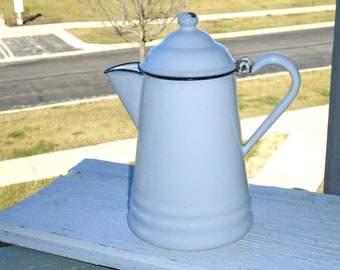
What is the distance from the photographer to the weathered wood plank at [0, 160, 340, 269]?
1455 mm

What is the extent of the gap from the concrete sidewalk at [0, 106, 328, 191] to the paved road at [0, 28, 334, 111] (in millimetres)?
2803

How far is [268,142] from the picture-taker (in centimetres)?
657

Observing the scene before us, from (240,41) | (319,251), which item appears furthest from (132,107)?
(240,41)

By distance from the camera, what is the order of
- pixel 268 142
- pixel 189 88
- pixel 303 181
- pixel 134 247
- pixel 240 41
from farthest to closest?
pixel 240 41, pixel 268 142, pixel 303 181, pixel 134 247, pixel 189 88

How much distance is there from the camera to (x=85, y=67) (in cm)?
1169

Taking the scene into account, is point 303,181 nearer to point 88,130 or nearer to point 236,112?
point 88,130

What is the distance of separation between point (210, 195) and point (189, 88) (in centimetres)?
28

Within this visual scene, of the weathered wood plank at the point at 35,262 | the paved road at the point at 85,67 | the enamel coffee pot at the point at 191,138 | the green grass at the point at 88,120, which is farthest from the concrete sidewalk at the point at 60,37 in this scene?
the enamel coffee pot at the point at 191,138

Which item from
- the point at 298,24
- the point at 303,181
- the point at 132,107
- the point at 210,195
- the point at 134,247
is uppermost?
the point at 132,107

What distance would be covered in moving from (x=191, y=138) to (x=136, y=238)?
13.0 inches

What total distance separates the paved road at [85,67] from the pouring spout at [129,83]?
294 inches

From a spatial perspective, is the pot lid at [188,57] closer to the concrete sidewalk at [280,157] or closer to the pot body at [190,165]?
the pot body at [190,165]

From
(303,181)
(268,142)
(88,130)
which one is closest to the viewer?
(303,181)

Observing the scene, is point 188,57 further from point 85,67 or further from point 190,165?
point 85,67
